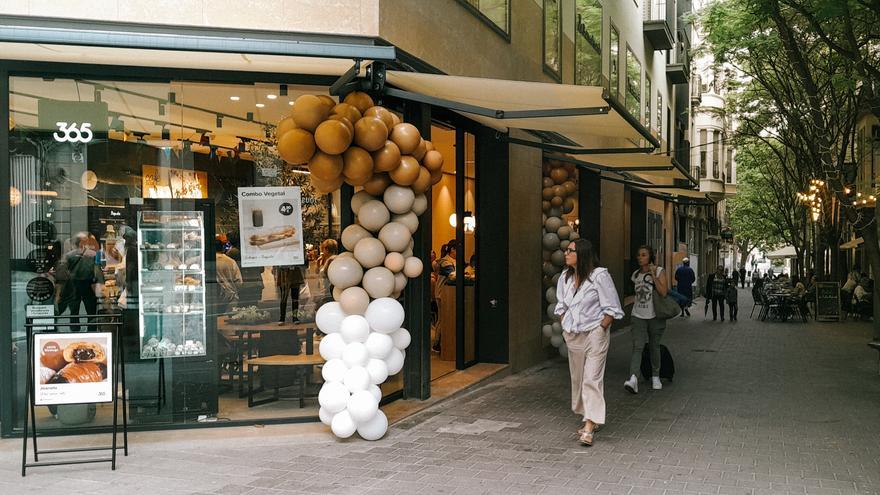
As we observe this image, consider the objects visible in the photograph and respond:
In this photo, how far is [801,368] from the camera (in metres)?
12.6

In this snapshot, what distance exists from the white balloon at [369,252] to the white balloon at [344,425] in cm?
143

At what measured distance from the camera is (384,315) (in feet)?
23.7

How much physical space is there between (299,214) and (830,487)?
5.40 m

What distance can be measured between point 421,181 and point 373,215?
0.58 m

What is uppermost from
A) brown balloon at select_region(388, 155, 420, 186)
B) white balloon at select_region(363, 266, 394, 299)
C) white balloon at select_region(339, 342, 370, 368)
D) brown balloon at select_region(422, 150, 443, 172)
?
brown balloon at select_region(422, 150, 443, 172)

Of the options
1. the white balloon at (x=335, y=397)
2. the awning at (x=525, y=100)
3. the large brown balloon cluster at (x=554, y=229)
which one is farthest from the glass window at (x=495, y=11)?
the white balloon at (x=335, y=397)

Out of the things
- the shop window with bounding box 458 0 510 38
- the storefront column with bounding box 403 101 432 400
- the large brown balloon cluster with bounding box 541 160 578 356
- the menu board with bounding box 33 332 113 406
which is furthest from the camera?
the large brown balloon cluster with bounding box 541 160 578 356

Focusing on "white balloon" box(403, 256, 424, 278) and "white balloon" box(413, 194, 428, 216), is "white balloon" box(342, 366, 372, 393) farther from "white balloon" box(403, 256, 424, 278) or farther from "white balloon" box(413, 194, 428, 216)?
"white balloon" box(413, 194, 428, 216)

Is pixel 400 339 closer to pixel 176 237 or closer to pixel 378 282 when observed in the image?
pixel 378 282

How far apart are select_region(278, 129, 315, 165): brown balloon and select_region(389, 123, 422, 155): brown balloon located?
2.80ft

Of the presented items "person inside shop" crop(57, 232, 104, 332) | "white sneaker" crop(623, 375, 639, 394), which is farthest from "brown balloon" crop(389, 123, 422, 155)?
"white sneaker" crop(623, 375, 639, 394)

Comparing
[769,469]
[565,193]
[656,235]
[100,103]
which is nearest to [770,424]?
[769,469]

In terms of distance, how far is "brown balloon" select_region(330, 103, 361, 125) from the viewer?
7031mm

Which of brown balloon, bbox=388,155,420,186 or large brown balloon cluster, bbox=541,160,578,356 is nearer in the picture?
brown balloon, bbox=388,155,420,186
